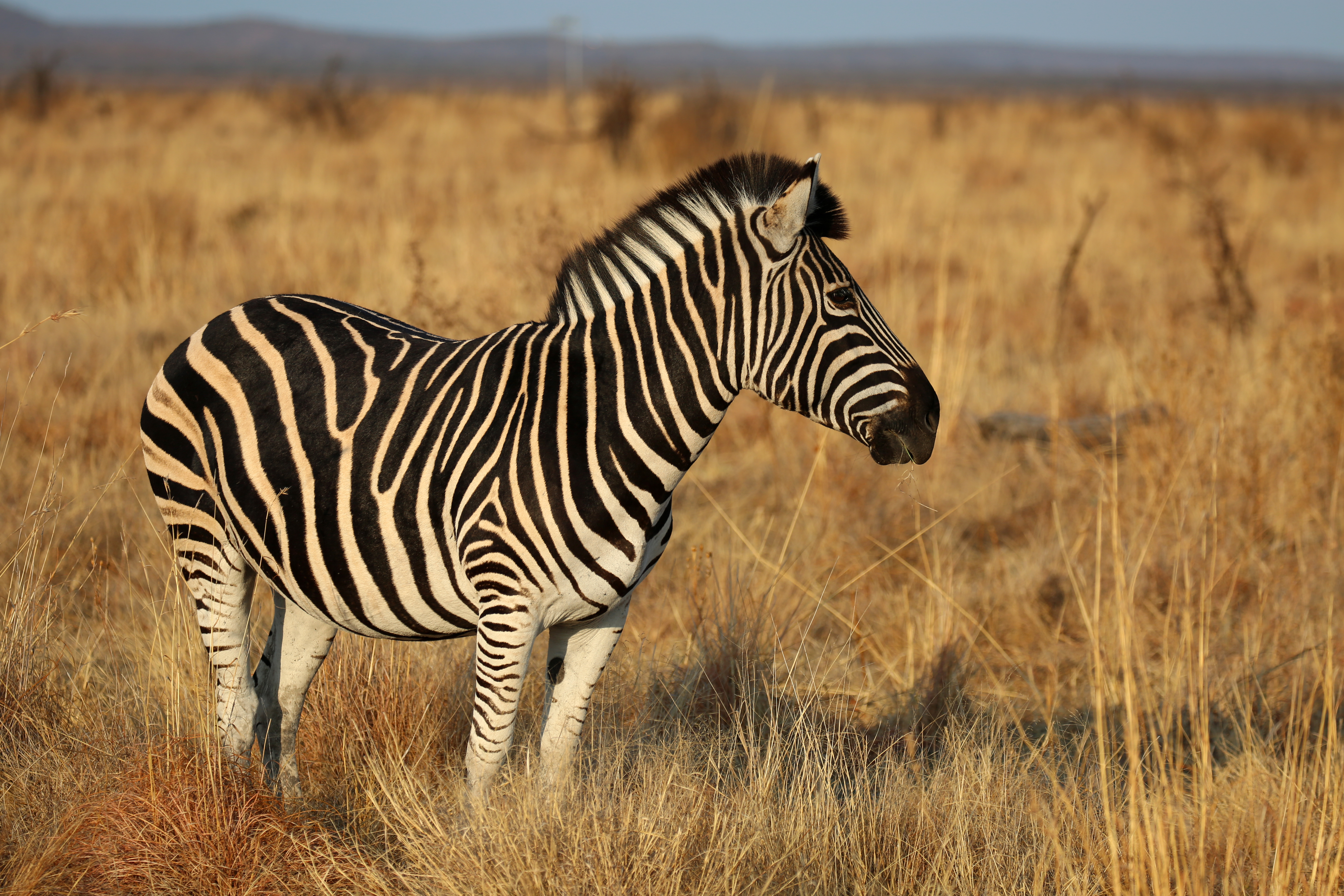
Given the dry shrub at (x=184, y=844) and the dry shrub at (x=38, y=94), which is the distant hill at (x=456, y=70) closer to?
the dry shrub at (x=38, y=94)

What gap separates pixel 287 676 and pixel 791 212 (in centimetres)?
211

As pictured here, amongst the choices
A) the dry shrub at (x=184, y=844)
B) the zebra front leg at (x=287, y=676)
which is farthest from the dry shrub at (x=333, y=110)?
the dry shrub at (x=184, y=844)

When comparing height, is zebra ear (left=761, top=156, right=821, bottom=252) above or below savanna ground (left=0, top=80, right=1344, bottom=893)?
above

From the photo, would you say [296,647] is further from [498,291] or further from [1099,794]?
[498,291]

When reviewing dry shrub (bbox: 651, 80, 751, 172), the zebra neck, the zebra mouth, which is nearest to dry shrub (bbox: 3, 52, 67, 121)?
dry shrub (bbox: 651, 80, 751, 172)

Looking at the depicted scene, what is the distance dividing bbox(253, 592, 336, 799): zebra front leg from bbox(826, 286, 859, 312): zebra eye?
1827 mm

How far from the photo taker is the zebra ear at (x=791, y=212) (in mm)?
2508

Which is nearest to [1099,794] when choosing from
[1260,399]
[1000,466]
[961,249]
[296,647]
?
[296,647]

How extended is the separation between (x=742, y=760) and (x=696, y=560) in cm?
102

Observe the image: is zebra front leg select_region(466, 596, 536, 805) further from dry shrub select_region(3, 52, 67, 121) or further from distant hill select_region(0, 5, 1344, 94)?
distant hill select_region(0, 5, 1344, 94)

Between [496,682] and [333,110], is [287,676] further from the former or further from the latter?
[333,110]

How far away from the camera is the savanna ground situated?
8.96 feet

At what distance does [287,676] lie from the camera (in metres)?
3.30

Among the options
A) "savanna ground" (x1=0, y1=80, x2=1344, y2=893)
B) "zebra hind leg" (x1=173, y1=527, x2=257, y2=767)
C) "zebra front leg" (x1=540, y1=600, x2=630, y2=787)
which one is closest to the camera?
"savanna ground" (x1=0, y1=80, x2=1344, y2=893)
